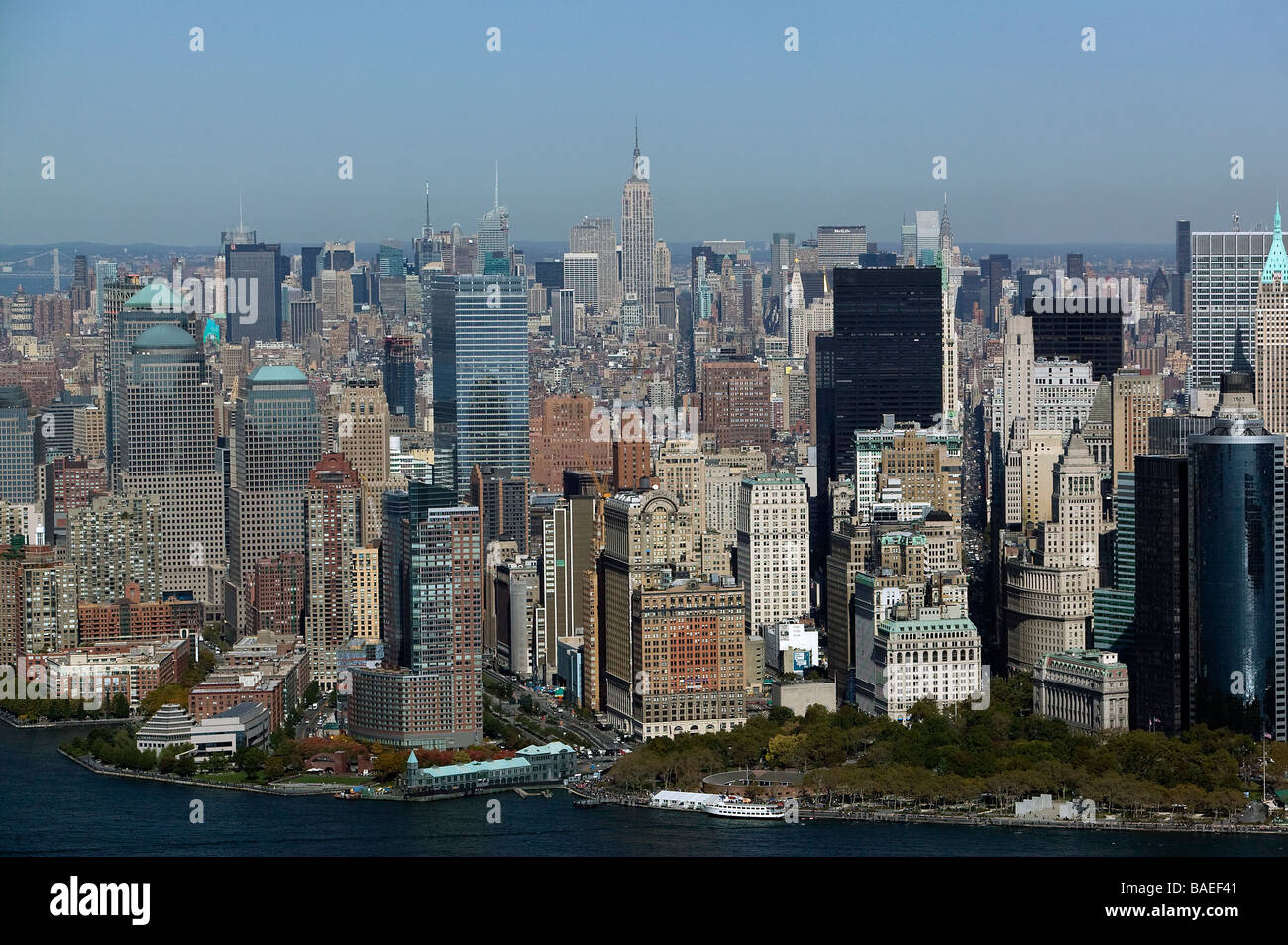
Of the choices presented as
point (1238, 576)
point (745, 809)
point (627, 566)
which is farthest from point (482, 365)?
point (745, 809)

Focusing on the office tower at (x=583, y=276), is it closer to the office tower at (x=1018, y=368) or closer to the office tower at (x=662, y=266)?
the office tower at (x=662, y=266)

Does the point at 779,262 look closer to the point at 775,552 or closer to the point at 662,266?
the point at 662,266

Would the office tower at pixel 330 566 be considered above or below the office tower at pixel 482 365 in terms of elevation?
below

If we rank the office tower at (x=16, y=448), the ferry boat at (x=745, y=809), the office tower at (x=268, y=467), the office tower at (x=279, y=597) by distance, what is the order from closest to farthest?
1. the ferry boat at (x=745, y=809)
2. the office tower at (x=279, y=597)
3. the office tower at (x=268, y=467)
4. the office tower at (x=16, y=448)

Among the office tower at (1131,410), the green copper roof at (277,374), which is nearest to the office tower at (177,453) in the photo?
the green copper roof at (277,374)

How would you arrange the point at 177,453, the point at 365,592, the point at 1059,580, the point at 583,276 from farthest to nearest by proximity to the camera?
the point at 583,276 → the point at 177,453 → the point at 365,592 → the point at 1059,580

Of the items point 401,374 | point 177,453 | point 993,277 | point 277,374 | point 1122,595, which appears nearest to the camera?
point 1122,595
